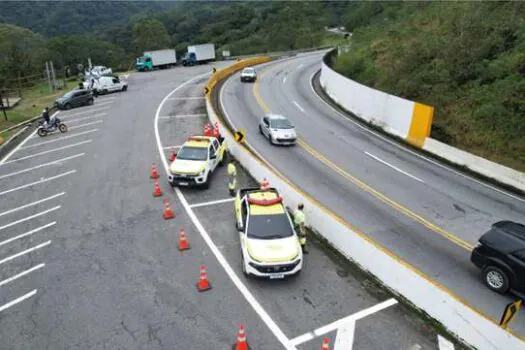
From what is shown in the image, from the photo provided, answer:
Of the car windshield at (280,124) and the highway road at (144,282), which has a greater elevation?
the car windshield at (280,124)

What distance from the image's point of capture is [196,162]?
1783 centimetres

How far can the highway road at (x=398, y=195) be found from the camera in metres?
12.5

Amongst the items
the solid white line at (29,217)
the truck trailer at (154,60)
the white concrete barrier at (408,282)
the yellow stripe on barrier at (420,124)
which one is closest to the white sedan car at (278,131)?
the yellow stripe on barrier at (420,124)

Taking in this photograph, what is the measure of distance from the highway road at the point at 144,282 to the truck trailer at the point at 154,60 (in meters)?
37.8

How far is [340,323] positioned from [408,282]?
84.5 inches

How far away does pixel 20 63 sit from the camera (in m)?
48.4

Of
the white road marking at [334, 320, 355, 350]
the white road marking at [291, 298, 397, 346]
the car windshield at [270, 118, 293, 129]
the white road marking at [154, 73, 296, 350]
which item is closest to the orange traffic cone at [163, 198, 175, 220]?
the white road marking at [154, 73, 296, 350]

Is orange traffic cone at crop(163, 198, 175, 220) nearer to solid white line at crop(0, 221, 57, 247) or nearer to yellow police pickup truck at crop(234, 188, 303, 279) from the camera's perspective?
yellow police pickup truck at crop(234, 188, 303, 279)

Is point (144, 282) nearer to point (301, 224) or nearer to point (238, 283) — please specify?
point (238, 283)

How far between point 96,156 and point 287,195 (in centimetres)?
1168

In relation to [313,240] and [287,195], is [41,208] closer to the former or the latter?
[287,195]

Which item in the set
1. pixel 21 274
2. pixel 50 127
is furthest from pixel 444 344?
pixel 50 127

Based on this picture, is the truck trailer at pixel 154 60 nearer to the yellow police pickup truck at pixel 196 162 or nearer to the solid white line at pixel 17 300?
the yellow police pickup truck at pixel 196 162

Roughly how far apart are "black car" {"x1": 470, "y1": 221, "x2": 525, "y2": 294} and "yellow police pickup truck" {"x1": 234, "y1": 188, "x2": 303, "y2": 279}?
16.9 ft
